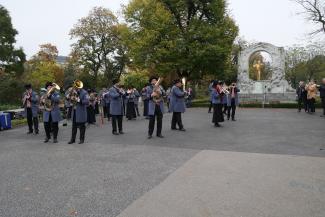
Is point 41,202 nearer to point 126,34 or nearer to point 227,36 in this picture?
point 227,36

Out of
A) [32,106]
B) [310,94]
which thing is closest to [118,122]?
[32,106]

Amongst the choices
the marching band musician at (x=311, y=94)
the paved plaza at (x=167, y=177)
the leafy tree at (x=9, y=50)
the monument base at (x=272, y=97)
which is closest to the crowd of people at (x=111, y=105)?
the paved plaza at (x=167, y=177)

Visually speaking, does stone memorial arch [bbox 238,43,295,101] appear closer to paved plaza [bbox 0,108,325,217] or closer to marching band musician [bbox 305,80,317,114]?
marching band musician [bbox 305,80,317,114]

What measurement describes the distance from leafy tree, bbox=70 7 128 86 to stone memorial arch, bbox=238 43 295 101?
20.4 m

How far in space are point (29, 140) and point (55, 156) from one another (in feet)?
11.9

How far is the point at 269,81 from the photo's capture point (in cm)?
3409

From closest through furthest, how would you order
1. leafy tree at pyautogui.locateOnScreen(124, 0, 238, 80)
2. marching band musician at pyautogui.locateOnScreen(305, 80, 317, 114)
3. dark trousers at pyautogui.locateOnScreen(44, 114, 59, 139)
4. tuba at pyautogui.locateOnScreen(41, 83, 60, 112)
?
tuba at pyautogui.locateOnScreen(41, 83, 60, 112)
dark trousers at pyautogui.locateOnScreen(44, 114, 59, 139)
marching band musician at pyautogui.locateOnScreen(305, 80, 317, 114)
leafy tree at pyautogui.locateOnScreen(124, 0, 238, 80)

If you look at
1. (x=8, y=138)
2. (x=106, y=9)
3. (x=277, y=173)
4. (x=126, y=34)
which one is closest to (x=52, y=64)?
(x=106, y=9)

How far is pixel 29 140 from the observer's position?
472 inches

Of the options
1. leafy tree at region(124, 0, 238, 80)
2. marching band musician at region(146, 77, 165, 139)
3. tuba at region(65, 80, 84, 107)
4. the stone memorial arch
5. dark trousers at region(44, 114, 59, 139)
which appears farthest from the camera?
the stone memorial arch

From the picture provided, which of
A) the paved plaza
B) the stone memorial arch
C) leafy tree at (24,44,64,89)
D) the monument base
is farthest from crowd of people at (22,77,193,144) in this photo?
leafy tree at (24,44,64,89)

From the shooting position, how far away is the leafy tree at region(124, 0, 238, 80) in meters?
31.8

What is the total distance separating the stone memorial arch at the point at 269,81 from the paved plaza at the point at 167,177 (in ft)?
75.0

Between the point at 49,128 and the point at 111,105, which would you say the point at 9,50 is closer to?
the point at 111,105
